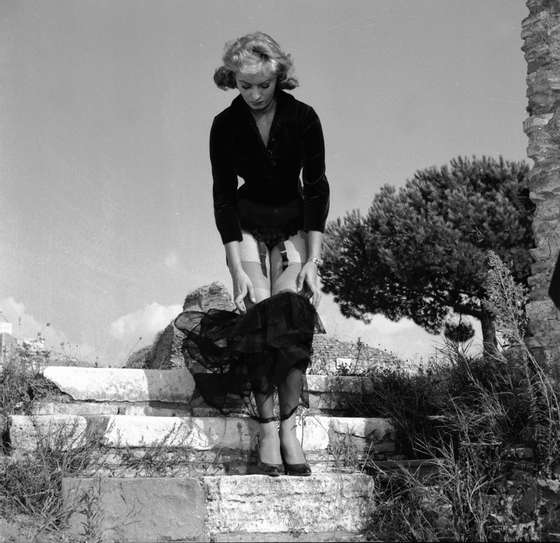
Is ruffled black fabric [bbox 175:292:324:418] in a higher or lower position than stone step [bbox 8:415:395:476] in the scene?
higher

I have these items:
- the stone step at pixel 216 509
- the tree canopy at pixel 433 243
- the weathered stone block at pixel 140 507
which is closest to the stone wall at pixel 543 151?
the stone step at pixel 216 509

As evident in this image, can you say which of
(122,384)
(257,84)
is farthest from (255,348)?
(257,84)

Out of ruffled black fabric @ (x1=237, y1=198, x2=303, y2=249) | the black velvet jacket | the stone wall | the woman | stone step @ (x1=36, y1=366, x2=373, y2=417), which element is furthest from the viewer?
the stone wall

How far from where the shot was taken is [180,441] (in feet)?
10.9

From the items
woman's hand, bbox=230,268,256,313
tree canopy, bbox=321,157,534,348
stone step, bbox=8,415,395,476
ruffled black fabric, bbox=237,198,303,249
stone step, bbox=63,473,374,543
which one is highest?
tree canopy, bbox=321,157,534,348

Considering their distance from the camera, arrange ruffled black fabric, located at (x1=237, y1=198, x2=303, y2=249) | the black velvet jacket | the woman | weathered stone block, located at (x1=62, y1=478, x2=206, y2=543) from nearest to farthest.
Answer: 1. weathered stone block, located at (x1=62, y1=478, x2=206, y2=543)
2. the woman
3. the black velvet jacket
4. ruffled black fabric, located at (x1=237, y1=198, x2=303, y2=249)

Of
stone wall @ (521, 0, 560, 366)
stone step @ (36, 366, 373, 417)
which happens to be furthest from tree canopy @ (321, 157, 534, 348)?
stone step @ (36, 366, 373, 417)

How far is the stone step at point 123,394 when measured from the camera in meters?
3.72

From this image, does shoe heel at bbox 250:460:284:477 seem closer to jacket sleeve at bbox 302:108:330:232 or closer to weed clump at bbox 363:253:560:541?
weed clump at bbox 363:253:560:541

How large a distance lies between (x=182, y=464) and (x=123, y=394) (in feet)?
2.38

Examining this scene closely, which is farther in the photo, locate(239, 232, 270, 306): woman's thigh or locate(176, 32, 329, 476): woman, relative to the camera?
locate(239, 232, 270, 306): woman's thigh

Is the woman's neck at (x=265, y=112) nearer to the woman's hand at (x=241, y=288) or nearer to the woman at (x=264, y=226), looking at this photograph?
the woman at (x=264, y=226)

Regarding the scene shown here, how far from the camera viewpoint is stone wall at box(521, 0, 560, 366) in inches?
170

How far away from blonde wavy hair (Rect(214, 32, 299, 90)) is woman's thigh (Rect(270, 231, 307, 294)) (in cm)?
84
